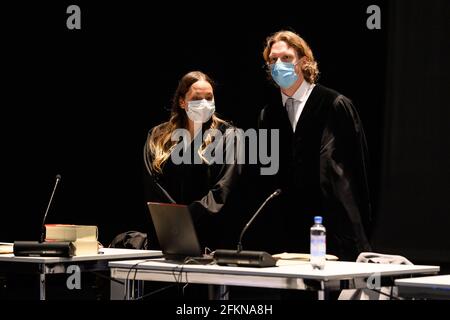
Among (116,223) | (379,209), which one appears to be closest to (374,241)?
(379,209)

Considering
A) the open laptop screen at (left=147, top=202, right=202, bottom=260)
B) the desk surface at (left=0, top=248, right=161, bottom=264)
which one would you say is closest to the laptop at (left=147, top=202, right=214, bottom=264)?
the open laptop screen at (left=147, top=202, right=202, bottom=260)

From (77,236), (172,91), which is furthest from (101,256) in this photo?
(172,91)

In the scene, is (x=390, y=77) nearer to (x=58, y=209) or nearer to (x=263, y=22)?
(x=263, y=22)

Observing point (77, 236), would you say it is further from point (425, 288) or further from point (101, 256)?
point (425, 288)

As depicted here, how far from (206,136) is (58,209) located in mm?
2404

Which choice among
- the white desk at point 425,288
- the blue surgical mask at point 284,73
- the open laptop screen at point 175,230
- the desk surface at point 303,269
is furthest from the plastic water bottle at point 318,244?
the blue surgical mask at point 284,73

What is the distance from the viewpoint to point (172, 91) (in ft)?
22.5

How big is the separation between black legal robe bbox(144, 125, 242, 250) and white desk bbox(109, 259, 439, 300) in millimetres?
1046

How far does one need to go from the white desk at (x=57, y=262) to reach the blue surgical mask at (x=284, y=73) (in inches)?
46.2

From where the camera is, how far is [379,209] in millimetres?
5605

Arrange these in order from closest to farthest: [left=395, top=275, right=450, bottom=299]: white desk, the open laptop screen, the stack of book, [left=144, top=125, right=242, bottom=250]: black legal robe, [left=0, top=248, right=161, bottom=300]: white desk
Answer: [left=395, top=275, right=450, bottom=299]: white desk
the open laptop screen
[left=0, top=248, right=161, bottom=300]: white desk
the stack of book
[left=144, top=125, right=242, bottom=250]: black legal robe

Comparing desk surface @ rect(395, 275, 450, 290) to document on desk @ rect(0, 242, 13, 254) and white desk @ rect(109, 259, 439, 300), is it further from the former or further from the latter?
document on desk @ rect(0, 242, 13, 254)

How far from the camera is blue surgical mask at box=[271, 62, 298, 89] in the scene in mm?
4992

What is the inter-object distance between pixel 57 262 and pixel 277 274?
1261mm
